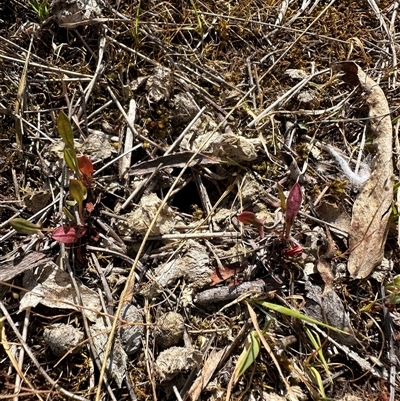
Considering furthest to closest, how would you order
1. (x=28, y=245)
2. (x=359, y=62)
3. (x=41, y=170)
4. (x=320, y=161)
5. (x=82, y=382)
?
(x=359, y=62) → (x=320, y=161) → (x=41, y=170) → (x=28, y=245) → (x=82, y=382)

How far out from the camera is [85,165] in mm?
1683

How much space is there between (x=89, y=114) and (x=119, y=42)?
0.39m

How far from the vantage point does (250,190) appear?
1823 mm

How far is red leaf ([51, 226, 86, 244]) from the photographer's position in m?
1.62

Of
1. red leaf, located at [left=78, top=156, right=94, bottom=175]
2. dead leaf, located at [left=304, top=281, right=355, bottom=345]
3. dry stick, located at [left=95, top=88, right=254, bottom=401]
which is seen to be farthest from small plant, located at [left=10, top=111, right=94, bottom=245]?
dead leaf, located at [left=304, top=281, right=355, bottom=345]

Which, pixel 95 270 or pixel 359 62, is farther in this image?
pixel 359 62

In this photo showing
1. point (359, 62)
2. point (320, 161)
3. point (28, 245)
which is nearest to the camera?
point (28, 245)

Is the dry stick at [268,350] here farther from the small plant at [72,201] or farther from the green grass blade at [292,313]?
the small plant at [72,201]

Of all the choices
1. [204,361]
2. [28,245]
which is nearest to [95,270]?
[28,245]

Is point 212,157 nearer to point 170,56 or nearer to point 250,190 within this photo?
→ point 250,190

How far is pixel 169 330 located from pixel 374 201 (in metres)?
1.02

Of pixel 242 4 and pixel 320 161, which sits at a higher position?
pixel 242 4

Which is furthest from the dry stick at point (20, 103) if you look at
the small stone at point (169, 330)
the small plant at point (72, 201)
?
the small stone at point (169, 330)

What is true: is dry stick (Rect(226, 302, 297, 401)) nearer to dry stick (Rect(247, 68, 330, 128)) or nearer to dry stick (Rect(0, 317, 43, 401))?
dry stick (Rect(0, 317, 43, 401))
